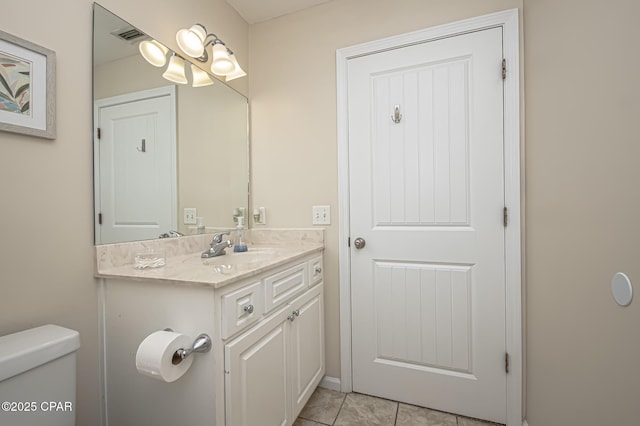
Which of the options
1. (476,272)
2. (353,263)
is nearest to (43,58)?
(353,263)

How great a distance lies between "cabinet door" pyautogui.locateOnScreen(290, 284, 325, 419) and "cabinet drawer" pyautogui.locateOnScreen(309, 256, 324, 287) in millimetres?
45

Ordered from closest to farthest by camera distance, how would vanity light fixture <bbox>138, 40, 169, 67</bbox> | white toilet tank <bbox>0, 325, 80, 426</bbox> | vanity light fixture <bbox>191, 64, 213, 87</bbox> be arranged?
white toilet tank <bbox>0, 325, 80, 426</bbox> < vanity light fixture <bbox>138, 40, 169, 67</bbox> < vanity light fixture <bbox>191, 64, 213, 87</bbox>

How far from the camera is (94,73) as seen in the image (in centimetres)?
108

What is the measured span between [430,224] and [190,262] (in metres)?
1.27

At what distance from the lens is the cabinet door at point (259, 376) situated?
94cm

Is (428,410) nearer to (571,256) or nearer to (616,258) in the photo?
(571,256)

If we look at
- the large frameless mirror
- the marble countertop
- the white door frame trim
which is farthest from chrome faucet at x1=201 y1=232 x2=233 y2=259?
the white door frame trim

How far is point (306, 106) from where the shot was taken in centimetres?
183

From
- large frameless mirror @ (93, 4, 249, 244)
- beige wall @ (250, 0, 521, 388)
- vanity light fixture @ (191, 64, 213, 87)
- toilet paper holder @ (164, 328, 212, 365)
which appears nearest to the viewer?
toilet paper holder @ (164, 328, 212, 365)

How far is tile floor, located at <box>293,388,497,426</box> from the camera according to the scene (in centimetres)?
147

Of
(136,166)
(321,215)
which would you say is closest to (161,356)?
(136,166)

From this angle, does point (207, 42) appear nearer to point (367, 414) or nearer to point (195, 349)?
point (195, 349)

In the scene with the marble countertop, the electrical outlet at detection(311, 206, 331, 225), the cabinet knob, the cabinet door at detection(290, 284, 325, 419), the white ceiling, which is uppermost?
the white ceiling

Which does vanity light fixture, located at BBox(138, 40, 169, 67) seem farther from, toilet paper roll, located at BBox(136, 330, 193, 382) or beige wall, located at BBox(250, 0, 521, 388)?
toilet paper roll, located at BBox(136, 330, 193, 382)
